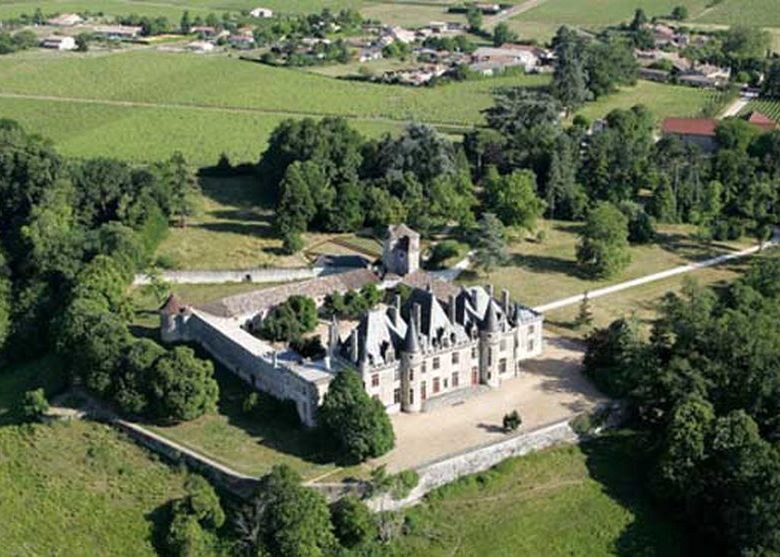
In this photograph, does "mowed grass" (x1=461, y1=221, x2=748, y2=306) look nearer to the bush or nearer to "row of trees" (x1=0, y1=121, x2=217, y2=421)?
the bush

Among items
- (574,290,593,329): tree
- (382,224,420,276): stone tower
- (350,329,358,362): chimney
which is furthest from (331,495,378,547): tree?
(382,224,420,276): stone tower

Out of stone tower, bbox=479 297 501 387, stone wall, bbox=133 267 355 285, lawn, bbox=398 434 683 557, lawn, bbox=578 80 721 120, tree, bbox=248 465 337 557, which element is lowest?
lawn, bbox=398 434 683 557

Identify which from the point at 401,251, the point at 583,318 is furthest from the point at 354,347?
the point at 401,251

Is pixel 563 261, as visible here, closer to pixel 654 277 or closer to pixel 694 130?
pixel 654 277

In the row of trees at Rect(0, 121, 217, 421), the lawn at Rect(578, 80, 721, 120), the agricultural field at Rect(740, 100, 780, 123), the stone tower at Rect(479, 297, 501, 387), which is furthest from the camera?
the lawn at Rect(578, 80, 721, 120)

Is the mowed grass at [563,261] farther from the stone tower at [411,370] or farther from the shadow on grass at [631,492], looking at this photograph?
the shadow on grass at [631,492]

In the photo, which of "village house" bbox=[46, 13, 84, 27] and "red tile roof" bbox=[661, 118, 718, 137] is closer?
"red tile roof" bbox=[661, 118, 718, 137]
